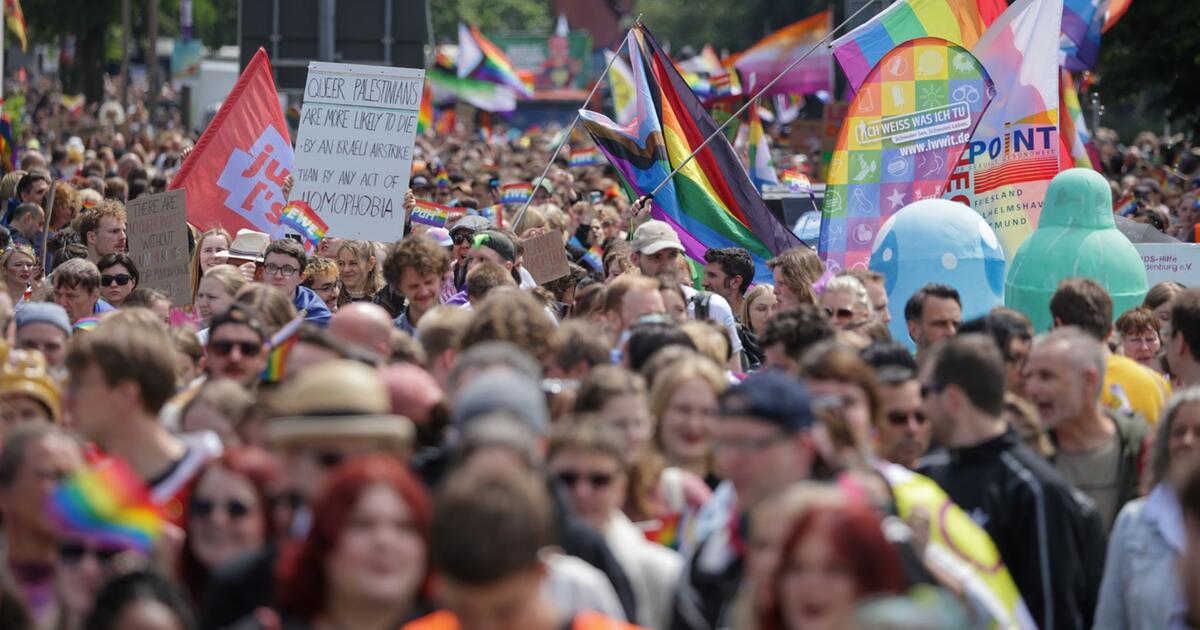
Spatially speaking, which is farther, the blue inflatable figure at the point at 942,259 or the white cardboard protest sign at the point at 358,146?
the white cardboard protest sign at the point at 358,146

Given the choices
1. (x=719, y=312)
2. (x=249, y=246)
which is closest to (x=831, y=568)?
(x=719, y=312)

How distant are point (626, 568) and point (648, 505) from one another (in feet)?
2.51

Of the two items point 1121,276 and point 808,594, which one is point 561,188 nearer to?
point 1121,276

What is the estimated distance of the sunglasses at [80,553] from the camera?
453 cm

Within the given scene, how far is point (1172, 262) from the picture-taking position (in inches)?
513

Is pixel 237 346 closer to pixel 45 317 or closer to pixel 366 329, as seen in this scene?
pixel 366 329

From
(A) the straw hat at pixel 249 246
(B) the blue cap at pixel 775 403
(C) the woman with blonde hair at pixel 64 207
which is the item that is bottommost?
(C) the woman with blonde hair at pixel 64 207

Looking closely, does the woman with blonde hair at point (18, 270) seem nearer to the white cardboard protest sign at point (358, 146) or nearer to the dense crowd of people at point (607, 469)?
the white cardboard protest sign at point (358, 146)

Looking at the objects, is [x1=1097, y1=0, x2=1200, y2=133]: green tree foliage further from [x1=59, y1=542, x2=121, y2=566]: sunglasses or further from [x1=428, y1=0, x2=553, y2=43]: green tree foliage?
[x1=428, y1=0, x2=553, y2=43]: green tree foliage

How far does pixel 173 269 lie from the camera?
11.7 meters

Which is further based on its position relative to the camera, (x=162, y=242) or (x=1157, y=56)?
(x=1157, y=56)

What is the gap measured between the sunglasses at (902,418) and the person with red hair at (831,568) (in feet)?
7.58

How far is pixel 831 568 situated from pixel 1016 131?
9335 millimetres

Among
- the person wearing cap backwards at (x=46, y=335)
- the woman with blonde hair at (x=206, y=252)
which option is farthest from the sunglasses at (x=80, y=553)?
the woman with blonde hair at (x=206, y=252)
